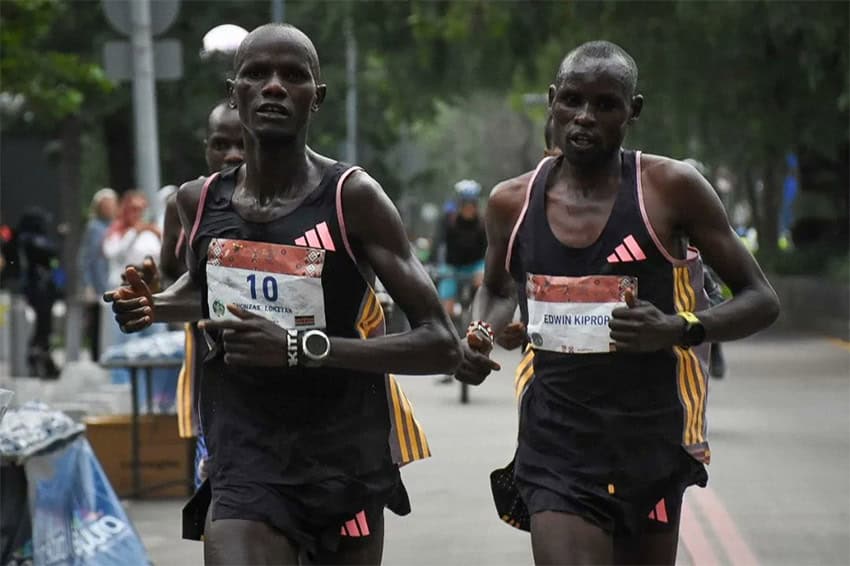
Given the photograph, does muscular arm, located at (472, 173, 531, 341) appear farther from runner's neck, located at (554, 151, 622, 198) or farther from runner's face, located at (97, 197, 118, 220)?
runner's face, located at (97, 197, 118, 220)

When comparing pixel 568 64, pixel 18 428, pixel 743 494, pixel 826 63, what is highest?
pixel 826 63

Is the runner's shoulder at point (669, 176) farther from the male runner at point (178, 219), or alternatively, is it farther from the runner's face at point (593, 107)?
the male runner at point (178, 219)

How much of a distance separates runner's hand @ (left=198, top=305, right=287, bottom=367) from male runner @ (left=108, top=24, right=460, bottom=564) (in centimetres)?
17

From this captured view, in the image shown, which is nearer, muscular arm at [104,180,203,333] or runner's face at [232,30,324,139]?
runner's face at [232,30,324,139]

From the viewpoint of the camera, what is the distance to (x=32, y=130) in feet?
124

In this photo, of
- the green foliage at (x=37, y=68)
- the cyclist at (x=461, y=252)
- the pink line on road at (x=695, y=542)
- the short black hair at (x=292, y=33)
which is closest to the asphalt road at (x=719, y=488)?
the pink line on road at (x=695, y=542)

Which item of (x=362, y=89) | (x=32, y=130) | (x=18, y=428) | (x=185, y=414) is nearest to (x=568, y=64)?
(x=185, y=414)

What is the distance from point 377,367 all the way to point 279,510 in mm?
414

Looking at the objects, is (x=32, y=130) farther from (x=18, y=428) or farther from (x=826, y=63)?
(x=18, y=428)

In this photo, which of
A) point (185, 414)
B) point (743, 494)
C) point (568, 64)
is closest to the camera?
point (568, 64)

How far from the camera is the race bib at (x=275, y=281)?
15.8 feet

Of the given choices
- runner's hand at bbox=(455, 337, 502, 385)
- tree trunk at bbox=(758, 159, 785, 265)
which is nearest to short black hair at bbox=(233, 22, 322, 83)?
runner's hand at bbox=(455, 337, 502, 385)

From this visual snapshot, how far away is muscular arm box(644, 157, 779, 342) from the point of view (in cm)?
523

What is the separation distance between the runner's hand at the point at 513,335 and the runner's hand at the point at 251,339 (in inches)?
43.9
